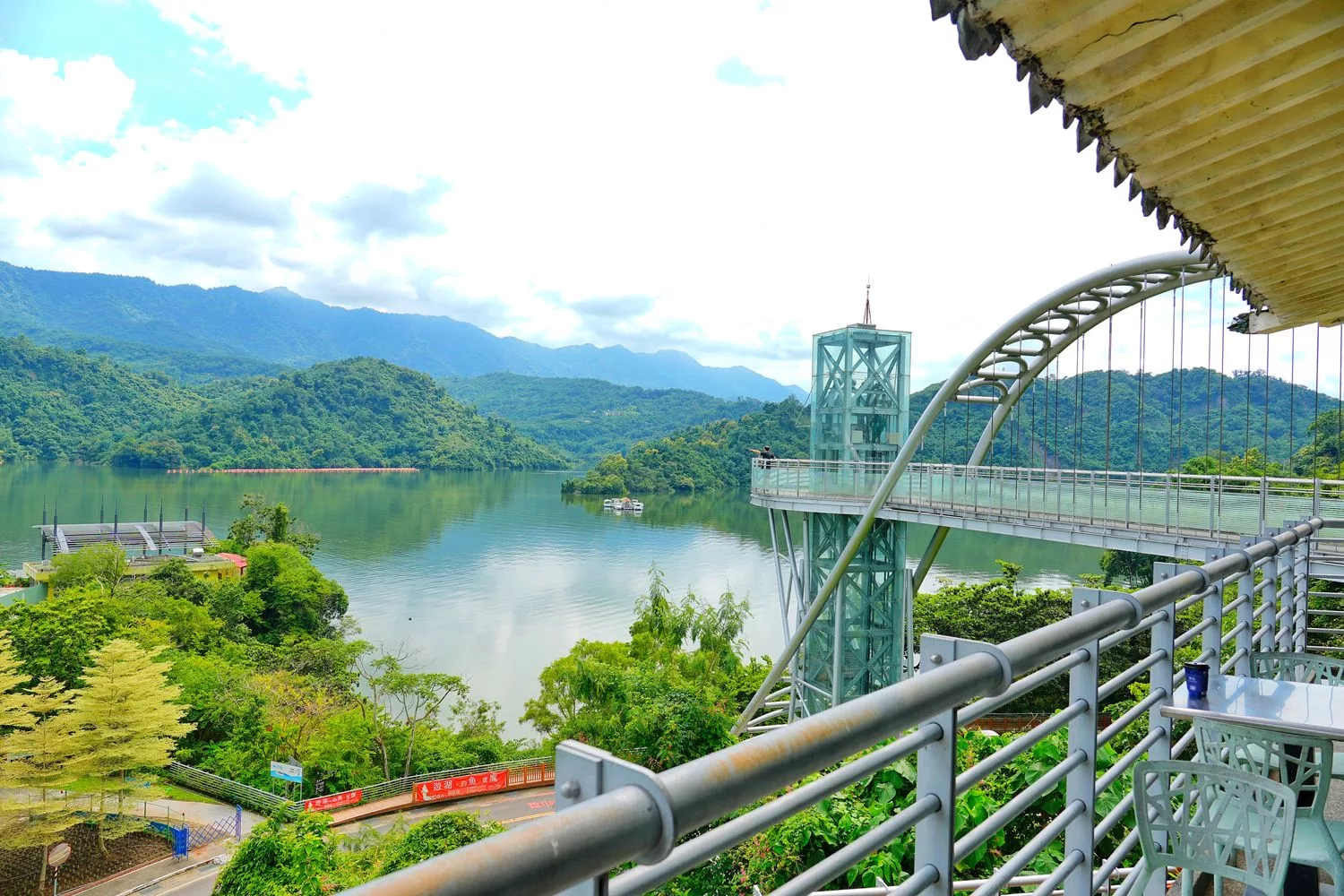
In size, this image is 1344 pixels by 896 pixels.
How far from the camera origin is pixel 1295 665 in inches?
134

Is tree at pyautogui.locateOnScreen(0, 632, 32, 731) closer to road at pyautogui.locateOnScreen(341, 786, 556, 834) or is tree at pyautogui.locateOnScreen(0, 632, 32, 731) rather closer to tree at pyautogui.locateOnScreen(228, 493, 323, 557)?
road at pyautogui.locateOnScreen(341, 786, 556, 834)

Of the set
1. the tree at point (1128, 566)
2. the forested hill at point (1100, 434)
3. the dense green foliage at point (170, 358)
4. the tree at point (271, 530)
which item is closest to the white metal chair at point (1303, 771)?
the forested hill at point (1100, 434)

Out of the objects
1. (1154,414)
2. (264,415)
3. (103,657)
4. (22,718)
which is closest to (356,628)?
(103,657)

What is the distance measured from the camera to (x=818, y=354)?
14711 millimetres

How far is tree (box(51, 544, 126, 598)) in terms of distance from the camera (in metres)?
31.5

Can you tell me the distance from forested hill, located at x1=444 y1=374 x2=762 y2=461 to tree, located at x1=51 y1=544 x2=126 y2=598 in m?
87.4

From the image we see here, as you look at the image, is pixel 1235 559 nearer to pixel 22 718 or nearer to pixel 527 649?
pixel 22 718

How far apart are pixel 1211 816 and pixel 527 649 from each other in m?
26.7

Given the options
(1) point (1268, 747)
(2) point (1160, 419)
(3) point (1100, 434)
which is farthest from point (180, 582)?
(2) point (1160, 419)

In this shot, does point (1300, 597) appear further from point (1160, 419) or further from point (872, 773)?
point (1160, 419)

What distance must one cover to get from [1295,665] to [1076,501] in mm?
7497

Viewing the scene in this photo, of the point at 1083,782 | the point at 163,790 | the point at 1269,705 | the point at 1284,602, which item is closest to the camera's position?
the point at 1083,782

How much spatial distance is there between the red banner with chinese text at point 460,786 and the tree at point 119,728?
16.3 feet

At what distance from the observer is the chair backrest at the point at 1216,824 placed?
5.73 ft
